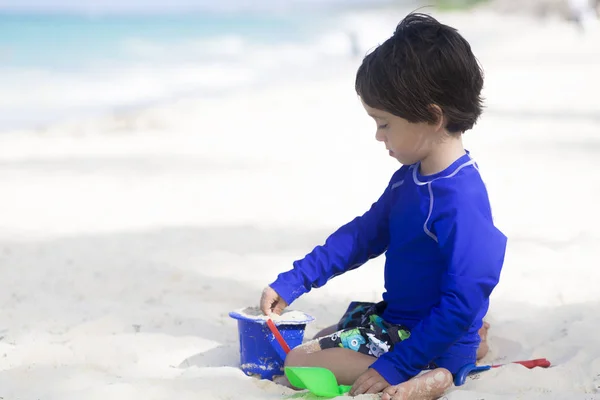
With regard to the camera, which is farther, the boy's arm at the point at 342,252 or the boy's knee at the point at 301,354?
the boy's arm at the point at 342,252

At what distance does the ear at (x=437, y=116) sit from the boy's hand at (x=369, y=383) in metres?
0.66

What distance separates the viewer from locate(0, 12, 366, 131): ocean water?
12.1 meters

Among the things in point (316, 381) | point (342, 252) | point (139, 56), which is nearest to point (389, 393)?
point (316, 381)

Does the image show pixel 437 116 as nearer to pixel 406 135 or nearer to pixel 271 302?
pixel 406 135

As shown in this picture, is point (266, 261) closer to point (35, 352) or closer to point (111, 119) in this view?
point (35, 352)

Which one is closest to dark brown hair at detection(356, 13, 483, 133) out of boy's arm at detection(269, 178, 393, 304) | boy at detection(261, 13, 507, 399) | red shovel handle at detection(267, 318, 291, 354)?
boy at detection(261, 13, 507, 399)

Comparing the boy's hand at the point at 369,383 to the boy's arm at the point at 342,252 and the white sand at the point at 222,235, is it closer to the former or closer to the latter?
the white sand at the point at 222,235

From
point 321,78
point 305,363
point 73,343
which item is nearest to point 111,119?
point 321,78

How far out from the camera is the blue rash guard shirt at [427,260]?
2.27 meters

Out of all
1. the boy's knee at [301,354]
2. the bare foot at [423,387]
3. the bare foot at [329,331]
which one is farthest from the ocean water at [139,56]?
the bare foot at [423,387]

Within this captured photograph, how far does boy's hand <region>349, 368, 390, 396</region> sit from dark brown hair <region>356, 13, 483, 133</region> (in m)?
0.67

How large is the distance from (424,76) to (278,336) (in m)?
0.85

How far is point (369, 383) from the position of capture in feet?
7.63

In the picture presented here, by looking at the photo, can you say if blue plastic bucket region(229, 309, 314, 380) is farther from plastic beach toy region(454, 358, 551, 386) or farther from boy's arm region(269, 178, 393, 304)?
plastic beach toy region(454, 358, 551, 386)
